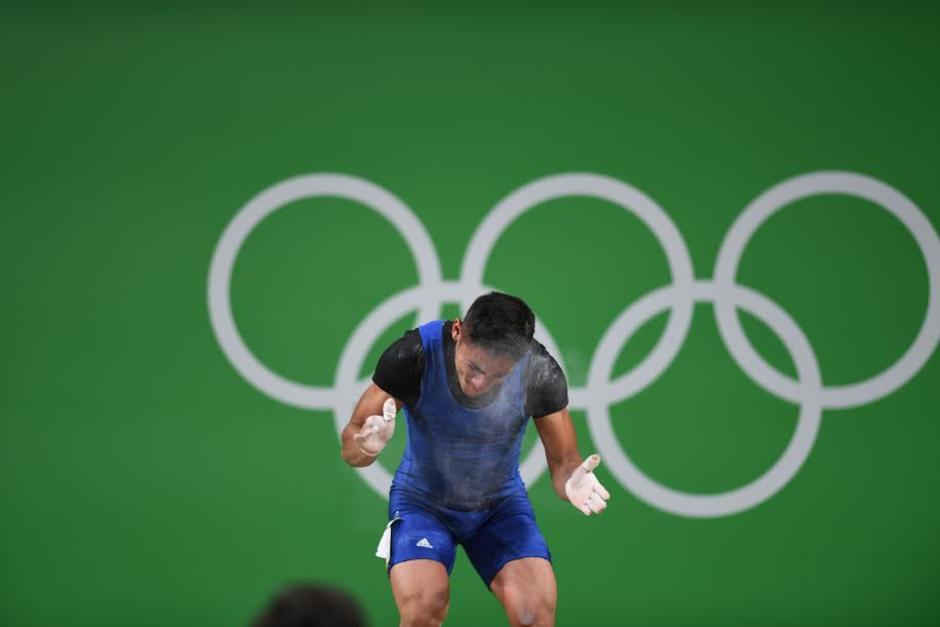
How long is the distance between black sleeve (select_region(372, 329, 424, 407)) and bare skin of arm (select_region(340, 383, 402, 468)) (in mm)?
35

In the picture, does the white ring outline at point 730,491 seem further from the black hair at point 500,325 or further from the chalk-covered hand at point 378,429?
the chalk-covered hand at point 378,429

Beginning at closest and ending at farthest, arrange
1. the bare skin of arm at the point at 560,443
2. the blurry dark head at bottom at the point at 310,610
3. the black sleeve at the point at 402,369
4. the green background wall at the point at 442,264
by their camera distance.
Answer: the blurry dark head at bottom at the point at 310,610 < the black sleeve at the point at 402,369 < the bare skin of arm at the point at 560,443 < the green background wall at the point at 442,264

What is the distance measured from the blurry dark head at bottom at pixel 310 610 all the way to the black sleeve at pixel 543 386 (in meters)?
2.99

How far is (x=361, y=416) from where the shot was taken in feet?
15.8

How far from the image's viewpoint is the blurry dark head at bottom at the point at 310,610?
1912 mm

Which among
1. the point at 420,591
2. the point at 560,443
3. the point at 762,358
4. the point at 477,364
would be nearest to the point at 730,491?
the point at 762,358

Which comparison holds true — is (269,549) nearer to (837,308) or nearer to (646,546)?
(646,546)

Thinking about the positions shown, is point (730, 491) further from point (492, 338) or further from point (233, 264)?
point (233, 264)

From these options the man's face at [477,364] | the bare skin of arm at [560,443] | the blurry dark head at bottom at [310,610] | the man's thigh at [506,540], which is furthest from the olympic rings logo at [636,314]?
the blurry dark head at bottom at [310,610]

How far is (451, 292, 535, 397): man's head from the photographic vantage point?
4.51 m

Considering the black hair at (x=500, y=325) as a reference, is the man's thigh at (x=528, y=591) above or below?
below

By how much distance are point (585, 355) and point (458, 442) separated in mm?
2097

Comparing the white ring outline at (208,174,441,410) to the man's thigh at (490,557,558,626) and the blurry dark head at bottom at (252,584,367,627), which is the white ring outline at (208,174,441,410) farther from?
the blurry dark head at bottom at (252,584,367,627)

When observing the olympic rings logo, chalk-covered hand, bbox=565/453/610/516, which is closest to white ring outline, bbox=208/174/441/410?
the olympic rings logo
